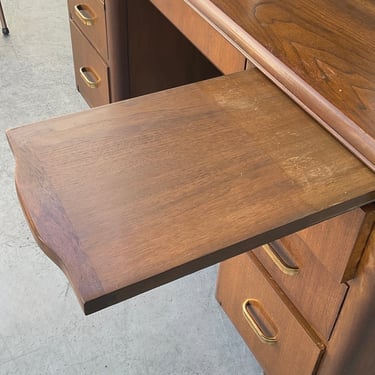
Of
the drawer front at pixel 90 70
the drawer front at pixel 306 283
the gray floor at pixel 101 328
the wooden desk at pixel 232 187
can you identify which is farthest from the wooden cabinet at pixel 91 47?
the drawer front at pixel 306 283

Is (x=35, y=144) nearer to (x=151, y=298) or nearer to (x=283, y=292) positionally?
(x=283, y=292)

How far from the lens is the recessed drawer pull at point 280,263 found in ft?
3.13

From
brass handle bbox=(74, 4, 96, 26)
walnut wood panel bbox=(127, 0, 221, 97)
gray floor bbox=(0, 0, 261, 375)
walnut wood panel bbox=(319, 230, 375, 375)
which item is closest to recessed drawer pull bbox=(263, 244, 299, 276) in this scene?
walnut wood panel bbox=(319, 230, 375, 375)

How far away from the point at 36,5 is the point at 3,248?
1470mm

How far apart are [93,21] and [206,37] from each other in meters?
0.66

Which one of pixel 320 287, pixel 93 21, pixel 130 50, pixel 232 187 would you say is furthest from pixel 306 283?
pixel 93 21

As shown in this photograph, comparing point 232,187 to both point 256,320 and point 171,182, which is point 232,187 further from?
point 256,320

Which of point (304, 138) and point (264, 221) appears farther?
point (304, 138)

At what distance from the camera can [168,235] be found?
630 mm

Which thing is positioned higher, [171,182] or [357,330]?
[171,182]

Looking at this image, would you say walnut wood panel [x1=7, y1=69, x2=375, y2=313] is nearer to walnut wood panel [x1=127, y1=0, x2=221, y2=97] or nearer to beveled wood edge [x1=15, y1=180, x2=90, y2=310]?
beveled wood edge [x1=15, y1=180, x2=90, y2=310]

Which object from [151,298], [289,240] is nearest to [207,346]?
[151,298]

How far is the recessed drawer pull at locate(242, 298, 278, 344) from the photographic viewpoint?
1.10 meters

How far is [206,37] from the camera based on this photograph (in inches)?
41.9
